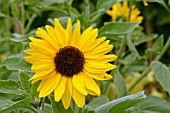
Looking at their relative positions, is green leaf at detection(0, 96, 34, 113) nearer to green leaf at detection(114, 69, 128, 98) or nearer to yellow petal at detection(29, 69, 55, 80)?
yellow petal at detection(29, 69, 55, 80)

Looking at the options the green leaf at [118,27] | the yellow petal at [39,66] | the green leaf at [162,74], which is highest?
the green leaf at [118,27]

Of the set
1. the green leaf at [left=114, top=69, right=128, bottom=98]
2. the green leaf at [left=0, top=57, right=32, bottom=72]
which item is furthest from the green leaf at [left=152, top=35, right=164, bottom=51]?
the green leaf at [left=0, top=57, right=32, bottom=72]

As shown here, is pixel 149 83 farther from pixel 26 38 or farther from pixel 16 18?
pixel 26 38

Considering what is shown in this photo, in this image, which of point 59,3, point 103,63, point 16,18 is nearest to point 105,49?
point 103,63

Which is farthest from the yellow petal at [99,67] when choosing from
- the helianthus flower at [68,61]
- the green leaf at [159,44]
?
the green leaf at [159,44]

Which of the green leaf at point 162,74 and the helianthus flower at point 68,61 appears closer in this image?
the helianthus flower at point 68,61

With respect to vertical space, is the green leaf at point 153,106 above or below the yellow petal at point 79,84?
below

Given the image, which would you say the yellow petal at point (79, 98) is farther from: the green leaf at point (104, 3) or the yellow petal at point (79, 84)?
the green leaf at point (104, 3)
